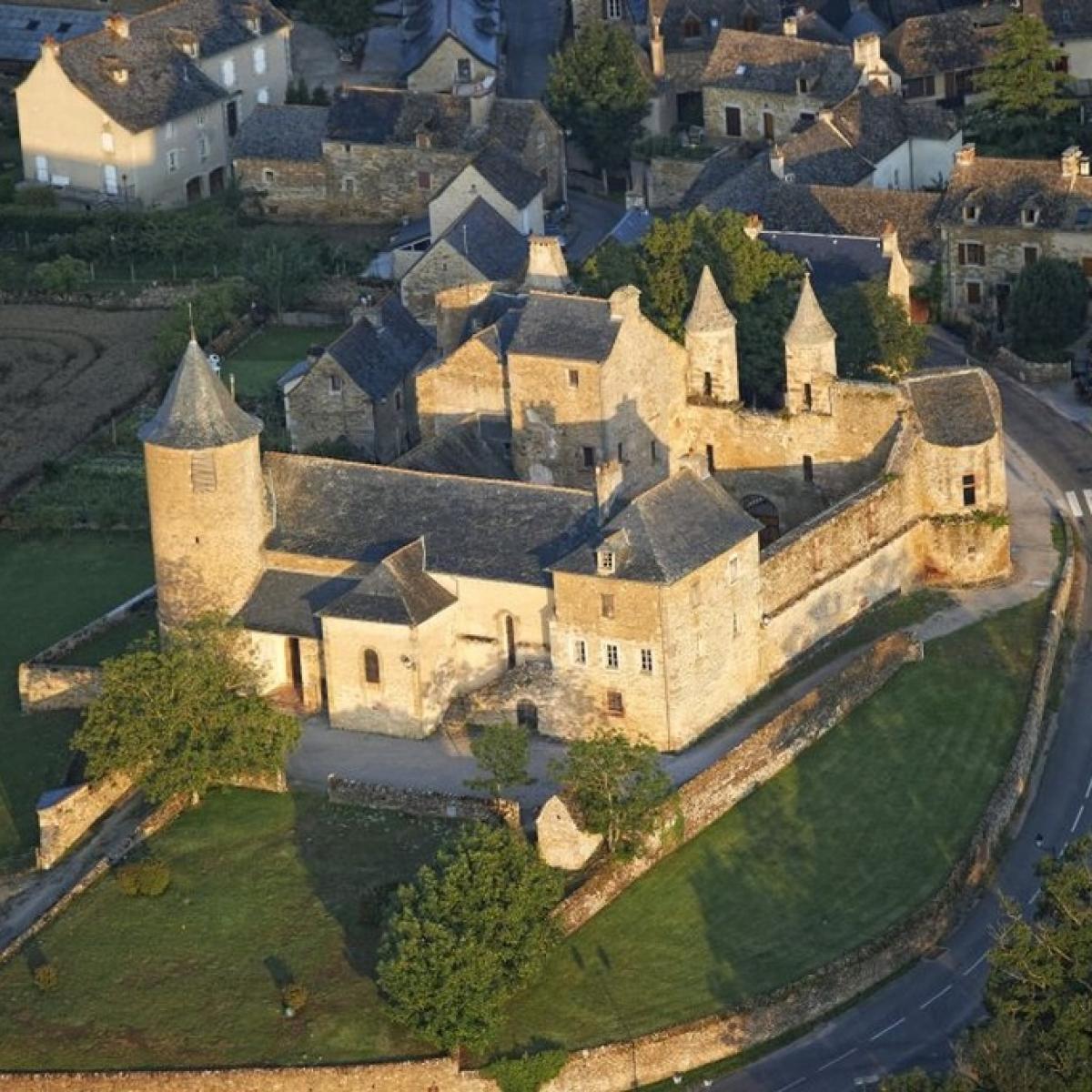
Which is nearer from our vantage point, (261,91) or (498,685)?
(498,685)

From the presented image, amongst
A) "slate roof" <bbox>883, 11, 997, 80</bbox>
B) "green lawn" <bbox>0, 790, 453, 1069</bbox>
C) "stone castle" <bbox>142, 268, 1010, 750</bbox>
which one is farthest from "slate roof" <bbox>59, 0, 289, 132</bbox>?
"green lawn" <bbox>0, 790, 453, 1069</bbox>

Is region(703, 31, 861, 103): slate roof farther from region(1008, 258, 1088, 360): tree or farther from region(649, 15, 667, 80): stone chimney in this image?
region(1008, 258, 1088, 360): tree

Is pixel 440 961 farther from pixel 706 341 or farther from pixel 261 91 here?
pixel 261 91

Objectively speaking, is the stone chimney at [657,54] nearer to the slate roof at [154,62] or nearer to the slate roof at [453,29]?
the slate roof at [453,29]

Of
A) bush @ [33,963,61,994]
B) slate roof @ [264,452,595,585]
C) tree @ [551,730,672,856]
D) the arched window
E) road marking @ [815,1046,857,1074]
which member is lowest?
road marking @ [815,1046,857,1074]

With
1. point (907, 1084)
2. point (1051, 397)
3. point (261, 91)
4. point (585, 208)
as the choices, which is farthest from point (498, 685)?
point (261, 91)

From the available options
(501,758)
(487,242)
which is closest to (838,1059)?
(501,758)

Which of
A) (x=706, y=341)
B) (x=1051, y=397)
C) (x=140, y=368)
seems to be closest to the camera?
(x=706, y=341)
